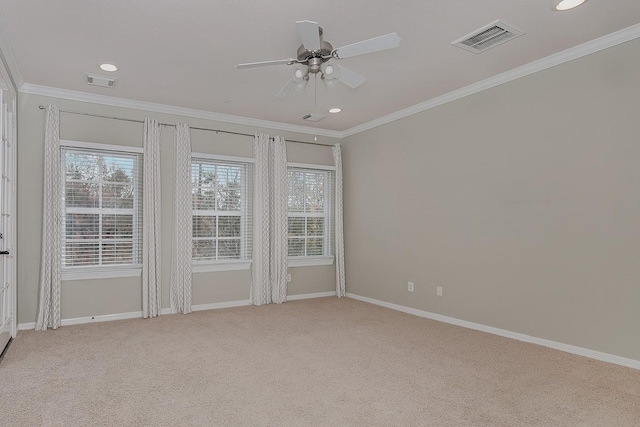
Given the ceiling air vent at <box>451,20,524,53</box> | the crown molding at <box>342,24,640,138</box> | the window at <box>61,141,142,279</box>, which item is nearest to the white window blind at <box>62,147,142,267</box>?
the window at <box>61,141,142,279</box>

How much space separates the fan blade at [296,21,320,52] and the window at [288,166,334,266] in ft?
11.2

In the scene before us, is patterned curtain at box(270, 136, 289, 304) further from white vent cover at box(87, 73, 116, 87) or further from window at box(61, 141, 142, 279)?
white vent cover at box(87, 73, 116, 87)

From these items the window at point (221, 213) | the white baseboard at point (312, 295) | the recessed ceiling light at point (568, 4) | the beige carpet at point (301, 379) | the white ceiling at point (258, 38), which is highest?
the white ceiling at point (258, 38)

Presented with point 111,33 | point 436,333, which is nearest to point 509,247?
point 436,333

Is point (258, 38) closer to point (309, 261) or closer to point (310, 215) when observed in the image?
point (310, 215)

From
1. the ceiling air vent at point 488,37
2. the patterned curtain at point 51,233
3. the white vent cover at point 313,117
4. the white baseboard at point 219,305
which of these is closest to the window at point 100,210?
the patterned curtain at point 51,233

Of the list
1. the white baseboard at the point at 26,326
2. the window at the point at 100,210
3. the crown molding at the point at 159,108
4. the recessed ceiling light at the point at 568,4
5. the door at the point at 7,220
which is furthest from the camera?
the window at the point at 100,210

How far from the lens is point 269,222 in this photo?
577cm

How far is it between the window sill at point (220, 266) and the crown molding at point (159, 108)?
1906mm

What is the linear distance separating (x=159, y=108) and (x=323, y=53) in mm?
2988

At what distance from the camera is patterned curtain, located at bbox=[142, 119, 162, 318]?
4863 mm

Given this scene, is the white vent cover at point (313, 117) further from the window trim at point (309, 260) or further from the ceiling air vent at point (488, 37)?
the ceiling air vent at point (488, 37)

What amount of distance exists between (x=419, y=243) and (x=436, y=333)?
124cm

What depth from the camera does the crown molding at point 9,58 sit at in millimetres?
3162
